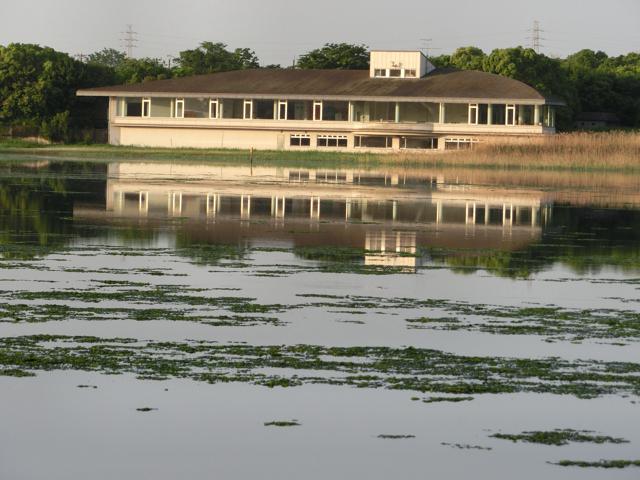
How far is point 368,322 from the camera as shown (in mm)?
15039

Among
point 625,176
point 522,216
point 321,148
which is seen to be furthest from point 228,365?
point 321,148

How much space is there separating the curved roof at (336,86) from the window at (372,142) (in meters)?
3.11

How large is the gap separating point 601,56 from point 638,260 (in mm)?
122841

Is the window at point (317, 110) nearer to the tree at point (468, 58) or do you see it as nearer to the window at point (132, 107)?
the window at point (132, 107)

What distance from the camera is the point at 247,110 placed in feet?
291

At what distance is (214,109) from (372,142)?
1122 cm

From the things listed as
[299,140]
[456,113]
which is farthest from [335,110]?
[456,113]

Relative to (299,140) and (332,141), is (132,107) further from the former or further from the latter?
(332,141)

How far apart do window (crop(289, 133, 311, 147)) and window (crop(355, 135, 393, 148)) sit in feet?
11.8

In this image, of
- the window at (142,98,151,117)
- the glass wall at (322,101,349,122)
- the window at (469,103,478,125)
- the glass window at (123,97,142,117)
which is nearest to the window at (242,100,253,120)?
the glass wall at (322,101,349,122)

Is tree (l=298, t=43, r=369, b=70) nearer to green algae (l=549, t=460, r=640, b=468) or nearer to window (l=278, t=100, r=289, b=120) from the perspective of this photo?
window (l=278, t=100, r=289, b=120)

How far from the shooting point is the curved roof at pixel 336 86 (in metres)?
82.7

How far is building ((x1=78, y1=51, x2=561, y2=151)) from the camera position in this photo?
83.1m

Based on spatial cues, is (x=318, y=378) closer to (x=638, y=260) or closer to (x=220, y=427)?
(x=220, y=427)
